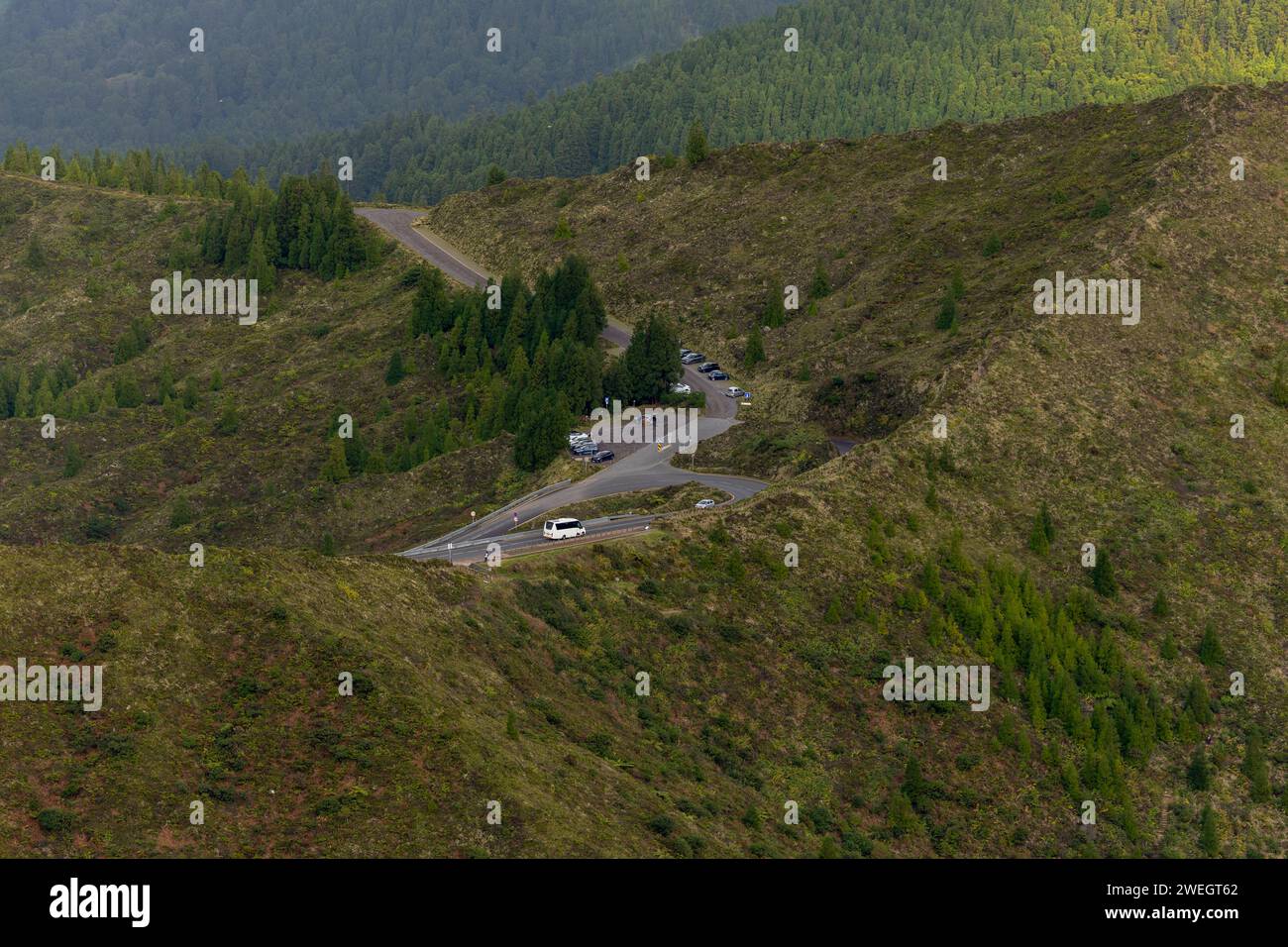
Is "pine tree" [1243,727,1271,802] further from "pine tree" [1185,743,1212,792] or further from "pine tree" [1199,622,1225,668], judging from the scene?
"pine tree" [1199,622,1225,668]

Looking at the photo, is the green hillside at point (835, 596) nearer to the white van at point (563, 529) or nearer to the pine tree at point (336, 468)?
the pine tree at point (336, 468)

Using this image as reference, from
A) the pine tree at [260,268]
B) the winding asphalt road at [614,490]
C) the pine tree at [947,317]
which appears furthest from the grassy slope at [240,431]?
the pine tree at [947,317]

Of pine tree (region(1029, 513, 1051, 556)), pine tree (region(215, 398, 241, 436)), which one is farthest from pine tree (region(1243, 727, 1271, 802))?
pine tree (region(215, 398, 241, 436))

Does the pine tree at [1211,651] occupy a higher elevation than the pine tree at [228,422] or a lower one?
lower

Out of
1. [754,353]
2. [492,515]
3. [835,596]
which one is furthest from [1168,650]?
[754,353]

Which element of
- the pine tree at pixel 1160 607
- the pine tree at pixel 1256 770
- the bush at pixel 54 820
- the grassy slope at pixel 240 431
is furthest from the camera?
the grassy slope at pixel 240 431
